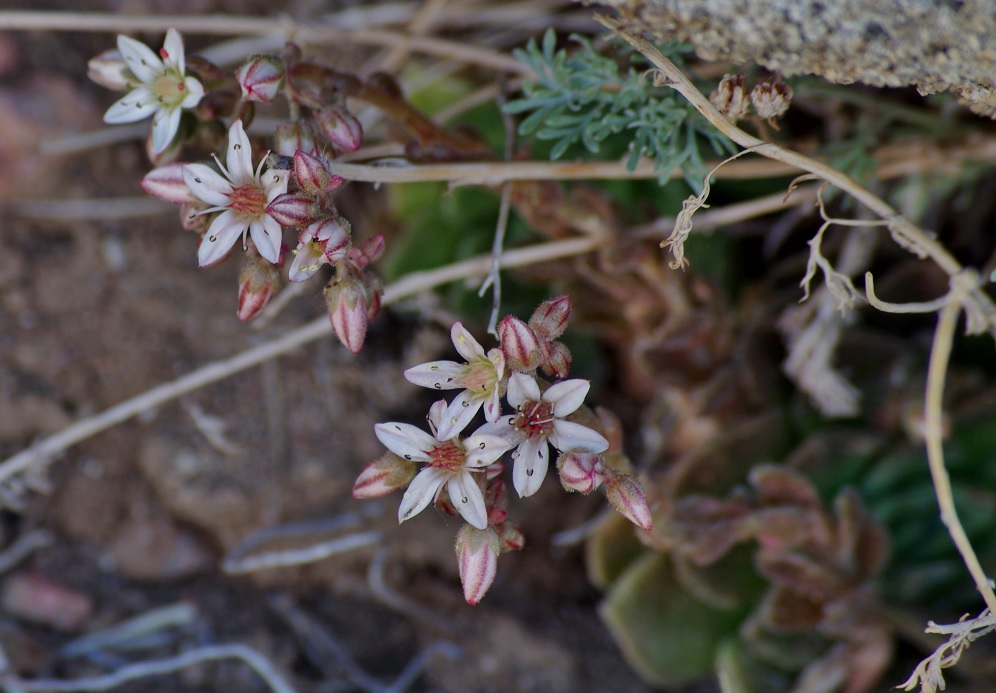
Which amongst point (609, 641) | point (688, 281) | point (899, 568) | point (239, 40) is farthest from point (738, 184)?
point (239, 40)

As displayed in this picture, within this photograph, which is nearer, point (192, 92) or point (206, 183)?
point (206, 183)

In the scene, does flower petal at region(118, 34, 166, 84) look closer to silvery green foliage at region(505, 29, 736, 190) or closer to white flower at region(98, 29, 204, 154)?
white flower at region(98, 29, 204, 154)

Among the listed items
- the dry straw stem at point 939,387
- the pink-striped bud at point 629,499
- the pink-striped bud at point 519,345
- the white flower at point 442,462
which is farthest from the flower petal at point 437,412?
the dry straw stem at point 939,387

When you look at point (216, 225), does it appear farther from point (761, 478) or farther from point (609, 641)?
point (609, 641)

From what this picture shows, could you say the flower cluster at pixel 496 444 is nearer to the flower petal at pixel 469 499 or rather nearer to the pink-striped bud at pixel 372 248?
the flower petal at pixel 469 499

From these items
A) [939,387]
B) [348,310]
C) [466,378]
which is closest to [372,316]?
[348,310]

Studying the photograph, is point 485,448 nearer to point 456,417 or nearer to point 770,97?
point 456,417
